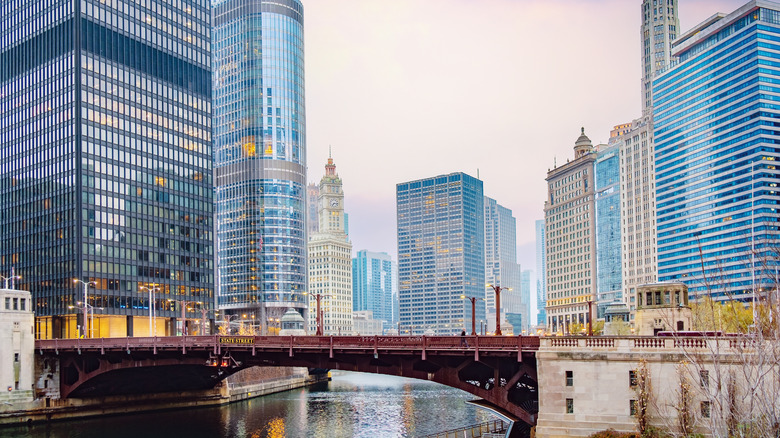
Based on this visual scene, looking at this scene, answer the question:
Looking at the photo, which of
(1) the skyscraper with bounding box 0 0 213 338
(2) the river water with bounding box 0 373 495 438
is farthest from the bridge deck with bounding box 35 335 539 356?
(1) the skyscraper with bounding box 0 0 213 338

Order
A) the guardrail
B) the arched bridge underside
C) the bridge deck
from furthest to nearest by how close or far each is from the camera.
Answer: the arched bridge underside, the guardrail, the bridge deck

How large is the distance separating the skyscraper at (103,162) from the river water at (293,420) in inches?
1959

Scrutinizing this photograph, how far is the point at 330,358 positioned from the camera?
6862 centimetres

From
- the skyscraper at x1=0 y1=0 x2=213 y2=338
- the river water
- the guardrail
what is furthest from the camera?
the skyscraper at x1=0 y1=0 x2=213 y2=338

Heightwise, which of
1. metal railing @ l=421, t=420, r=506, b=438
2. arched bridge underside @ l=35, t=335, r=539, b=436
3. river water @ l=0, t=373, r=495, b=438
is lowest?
river water @ l=0, t=373, r=495, b=438

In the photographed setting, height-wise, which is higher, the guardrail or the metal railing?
the guardrail

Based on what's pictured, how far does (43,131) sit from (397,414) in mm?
100649

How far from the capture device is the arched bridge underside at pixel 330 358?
59.3 metres

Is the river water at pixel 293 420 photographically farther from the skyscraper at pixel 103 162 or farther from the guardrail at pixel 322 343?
the skyscraper at pixel 103 162

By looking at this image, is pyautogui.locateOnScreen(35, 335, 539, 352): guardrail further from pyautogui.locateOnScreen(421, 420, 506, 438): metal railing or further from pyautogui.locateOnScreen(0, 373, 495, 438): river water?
pyautogui.locateOnScreen(421, 420, 506, 438): metal railing

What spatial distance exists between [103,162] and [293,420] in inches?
3238

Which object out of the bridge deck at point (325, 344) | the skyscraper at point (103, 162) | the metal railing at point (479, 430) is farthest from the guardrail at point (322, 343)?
the skyscraper at point (103, 162)

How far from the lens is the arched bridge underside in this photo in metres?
59.3

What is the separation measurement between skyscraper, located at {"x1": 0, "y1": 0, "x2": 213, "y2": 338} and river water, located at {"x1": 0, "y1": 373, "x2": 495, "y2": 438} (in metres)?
49.7
